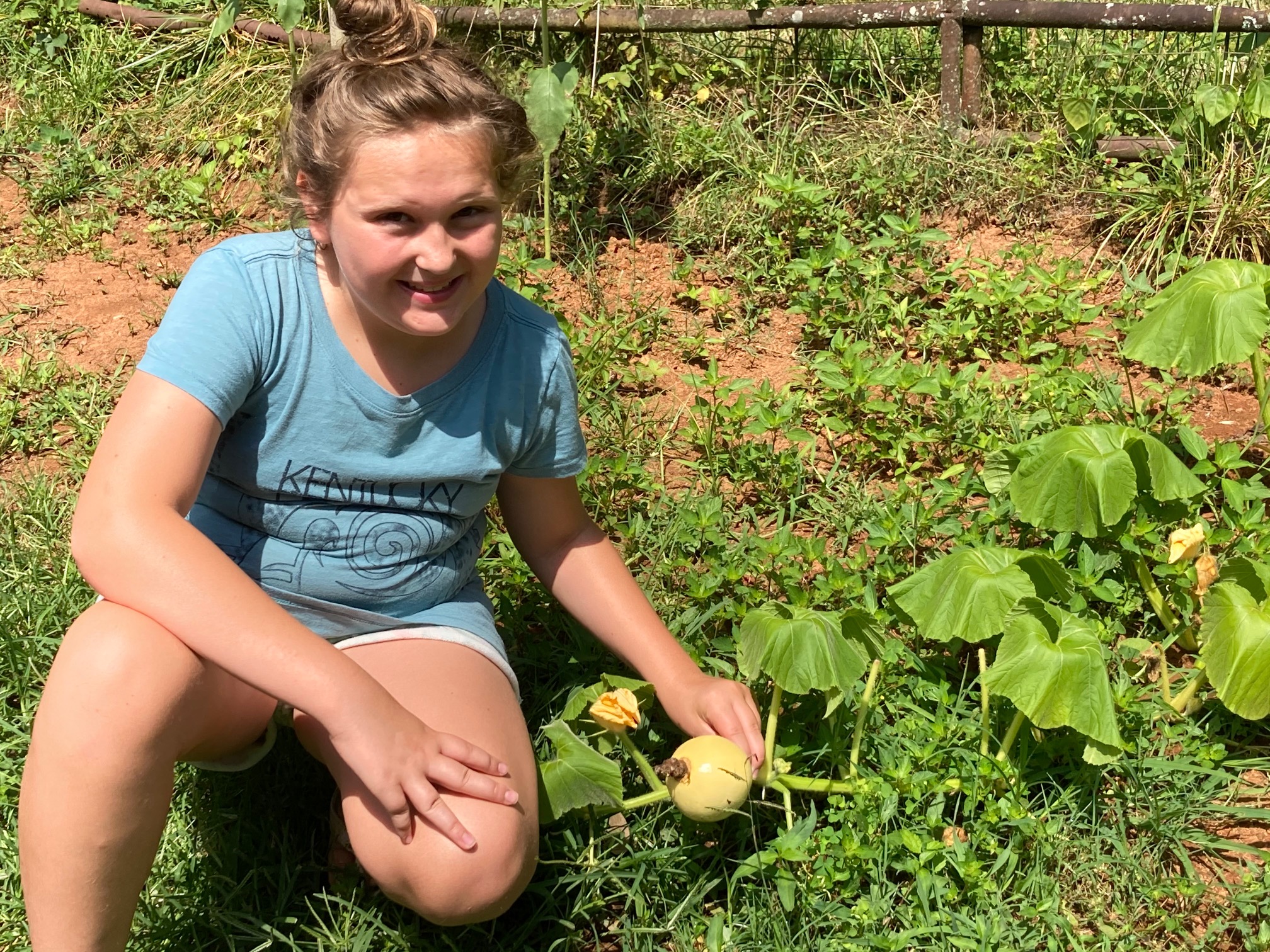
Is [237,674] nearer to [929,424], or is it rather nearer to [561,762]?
[561,762]

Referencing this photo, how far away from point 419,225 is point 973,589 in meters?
1.05

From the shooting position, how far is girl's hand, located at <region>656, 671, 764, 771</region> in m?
2.01

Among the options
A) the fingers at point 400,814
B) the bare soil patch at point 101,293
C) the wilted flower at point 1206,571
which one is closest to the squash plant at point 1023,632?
the wilted flower at point 1206,571

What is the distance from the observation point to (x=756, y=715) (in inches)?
81.0

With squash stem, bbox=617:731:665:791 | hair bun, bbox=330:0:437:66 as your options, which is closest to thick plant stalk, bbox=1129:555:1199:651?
squash stem, bbox=617:731:665:791

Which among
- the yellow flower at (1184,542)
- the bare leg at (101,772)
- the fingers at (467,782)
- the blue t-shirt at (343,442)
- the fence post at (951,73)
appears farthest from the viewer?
A: the fence post at (951,73)

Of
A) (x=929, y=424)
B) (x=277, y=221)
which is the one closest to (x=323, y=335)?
(x=929, y=424)

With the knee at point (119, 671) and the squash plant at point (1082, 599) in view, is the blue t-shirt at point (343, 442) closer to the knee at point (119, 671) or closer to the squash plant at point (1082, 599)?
the knee at point (119, 671)

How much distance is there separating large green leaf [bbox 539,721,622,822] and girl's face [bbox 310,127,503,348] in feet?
2.27

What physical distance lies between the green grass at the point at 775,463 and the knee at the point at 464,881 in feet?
0.66

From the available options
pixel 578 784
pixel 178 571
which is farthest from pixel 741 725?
pixel 178 571

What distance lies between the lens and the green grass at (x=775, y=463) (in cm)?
207

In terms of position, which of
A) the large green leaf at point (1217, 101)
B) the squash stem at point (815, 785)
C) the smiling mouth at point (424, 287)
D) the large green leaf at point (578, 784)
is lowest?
the squash stem at point (815, 785)

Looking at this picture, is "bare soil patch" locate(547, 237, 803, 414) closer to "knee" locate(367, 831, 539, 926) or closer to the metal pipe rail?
the metal pipe rail
